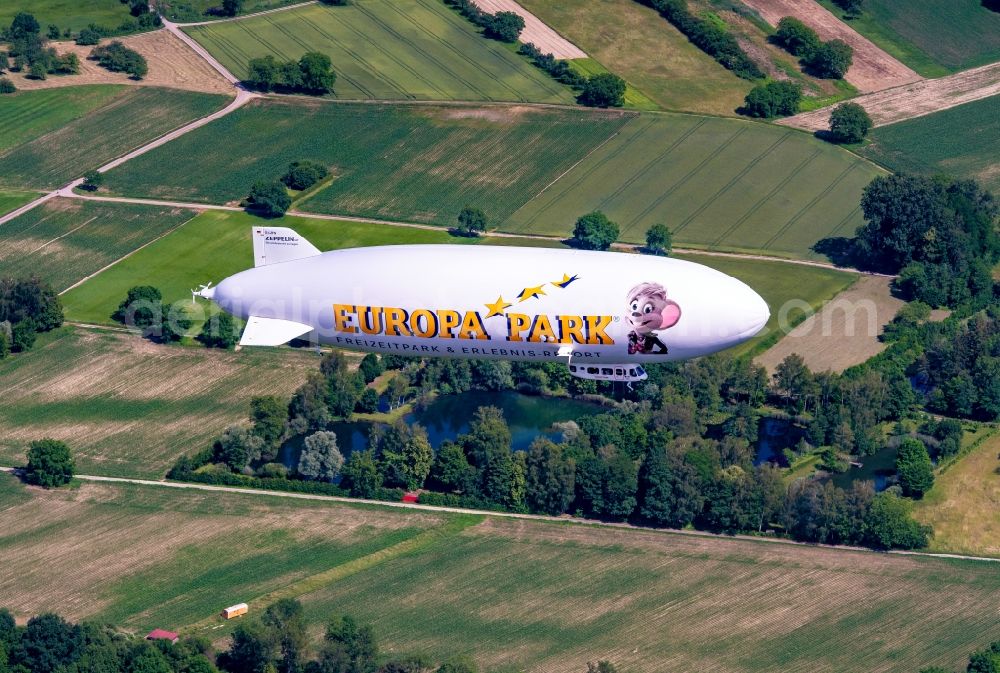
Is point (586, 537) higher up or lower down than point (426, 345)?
lower down

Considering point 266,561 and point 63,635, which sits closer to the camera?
point 63,635

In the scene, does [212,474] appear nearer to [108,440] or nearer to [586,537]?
[108,440]

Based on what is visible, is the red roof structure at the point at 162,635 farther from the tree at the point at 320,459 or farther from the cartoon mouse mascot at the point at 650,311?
the cartoon mouse mascot at the point at 650,311

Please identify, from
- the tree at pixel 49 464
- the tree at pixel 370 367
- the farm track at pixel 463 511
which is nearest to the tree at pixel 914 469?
the farm track at pixel 463 511

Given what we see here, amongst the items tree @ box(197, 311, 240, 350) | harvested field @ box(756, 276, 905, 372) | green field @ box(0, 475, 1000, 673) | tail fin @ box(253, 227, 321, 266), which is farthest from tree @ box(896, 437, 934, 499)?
tree @ box(197, 311, 240, 350)

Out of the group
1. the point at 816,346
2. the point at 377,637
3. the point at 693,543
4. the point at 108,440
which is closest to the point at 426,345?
the point at 377,637

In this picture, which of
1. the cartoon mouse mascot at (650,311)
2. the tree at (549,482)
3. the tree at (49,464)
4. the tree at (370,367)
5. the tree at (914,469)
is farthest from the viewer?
the tree at (370,367)

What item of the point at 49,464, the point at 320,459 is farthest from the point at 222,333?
the point at 49,464
